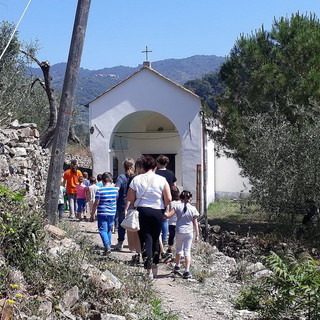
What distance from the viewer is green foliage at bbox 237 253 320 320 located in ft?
18.1

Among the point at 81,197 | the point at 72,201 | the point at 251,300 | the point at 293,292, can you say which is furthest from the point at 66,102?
the point at 72,201

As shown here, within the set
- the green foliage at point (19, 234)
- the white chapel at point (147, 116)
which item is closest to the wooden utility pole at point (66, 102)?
the green foliage at point (19, 234)

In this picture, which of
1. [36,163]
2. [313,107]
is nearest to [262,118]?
[313,107]

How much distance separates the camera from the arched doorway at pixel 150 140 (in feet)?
88.4

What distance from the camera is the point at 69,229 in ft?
32.6

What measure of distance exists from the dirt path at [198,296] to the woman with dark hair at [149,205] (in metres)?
0.40

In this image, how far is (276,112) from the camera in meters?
16.2

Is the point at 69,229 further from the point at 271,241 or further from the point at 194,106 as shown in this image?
the point at 194,106

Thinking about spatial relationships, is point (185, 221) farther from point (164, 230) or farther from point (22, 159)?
point (22, 159)

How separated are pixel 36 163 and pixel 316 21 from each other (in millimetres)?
10288

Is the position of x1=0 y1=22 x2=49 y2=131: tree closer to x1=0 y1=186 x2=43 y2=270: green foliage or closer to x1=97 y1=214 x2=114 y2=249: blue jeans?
x1=97 y1=214 x2=114 y2=249: blue jeans

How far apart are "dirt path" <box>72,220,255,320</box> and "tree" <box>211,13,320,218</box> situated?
21.1 ft

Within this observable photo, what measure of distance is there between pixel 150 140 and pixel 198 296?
68.6 ft

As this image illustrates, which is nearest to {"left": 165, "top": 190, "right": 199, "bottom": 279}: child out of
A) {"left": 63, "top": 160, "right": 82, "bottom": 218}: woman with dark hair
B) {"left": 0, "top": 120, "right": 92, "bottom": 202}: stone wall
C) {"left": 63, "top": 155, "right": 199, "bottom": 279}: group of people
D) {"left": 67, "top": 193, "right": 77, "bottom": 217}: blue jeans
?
{"left": 63, "top": 155, "right": 199, "bottom": 279}: group of people
